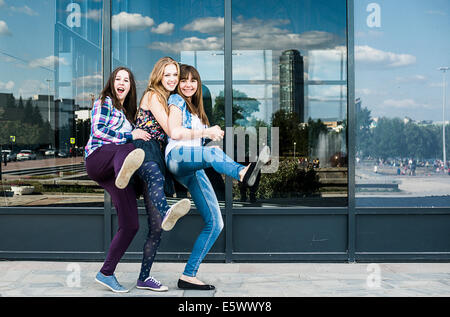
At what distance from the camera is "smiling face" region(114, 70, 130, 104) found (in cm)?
393

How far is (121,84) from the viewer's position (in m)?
3.94

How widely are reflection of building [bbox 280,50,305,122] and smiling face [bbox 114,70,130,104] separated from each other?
1673 mm

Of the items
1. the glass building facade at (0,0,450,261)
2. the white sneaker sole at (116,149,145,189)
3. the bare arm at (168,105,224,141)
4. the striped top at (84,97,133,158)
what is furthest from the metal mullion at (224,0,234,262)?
the white sneaker sole at (116,149,145,189)

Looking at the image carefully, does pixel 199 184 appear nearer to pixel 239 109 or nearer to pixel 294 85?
pixel 239 109

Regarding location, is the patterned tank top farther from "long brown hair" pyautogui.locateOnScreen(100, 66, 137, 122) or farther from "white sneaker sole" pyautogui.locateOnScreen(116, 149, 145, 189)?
"white sneaker sole" pyautogui.locateOnScreen(116, 149, 145, 189)

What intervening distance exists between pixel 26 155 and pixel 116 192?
68.4 inches

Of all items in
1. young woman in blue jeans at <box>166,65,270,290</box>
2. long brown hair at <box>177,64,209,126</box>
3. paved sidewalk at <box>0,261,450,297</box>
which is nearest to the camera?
young woman in blue jeans at <box>166,65,270,290</box>

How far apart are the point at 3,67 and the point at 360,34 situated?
371cm

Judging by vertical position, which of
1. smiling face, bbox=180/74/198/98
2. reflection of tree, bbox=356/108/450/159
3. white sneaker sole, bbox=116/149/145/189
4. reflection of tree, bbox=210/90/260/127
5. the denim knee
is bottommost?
the denim knee

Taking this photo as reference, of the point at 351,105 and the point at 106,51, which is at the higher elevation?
the point at 106,51

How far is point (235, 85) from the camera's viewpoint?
4867mm

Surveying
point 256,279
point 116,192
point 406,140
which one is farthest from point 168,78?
point 406,140

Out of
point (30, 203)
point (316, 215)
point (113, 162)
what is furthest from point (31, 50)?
point (316, 215)
